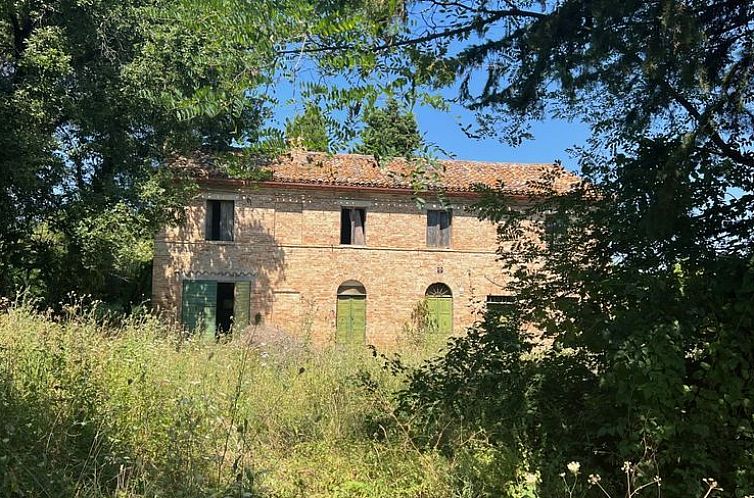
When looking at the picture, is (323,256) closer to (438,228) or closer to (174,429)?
(438,228)

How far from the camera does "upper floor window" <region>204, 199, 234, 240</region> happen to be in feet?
62.3

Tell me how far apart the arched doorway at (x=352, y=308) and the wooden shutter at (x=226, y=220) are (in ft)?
13.4

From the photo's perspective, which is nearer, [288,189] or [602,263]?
[602,263]

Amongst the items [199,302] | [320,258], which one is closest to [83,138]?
[199,302]

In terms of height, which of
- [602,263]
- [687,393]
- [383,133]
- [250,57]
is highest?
[250,57]

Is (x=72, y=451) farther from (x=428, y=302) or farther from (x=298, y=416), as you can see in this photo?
(x=428, y=302)

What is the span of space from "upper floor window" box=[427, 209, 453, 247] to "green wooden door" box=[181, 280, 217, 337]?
747 centimetres

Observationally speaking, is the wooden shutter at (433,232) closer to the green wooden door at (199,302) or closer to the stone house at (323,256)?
the stone house at (323,256)

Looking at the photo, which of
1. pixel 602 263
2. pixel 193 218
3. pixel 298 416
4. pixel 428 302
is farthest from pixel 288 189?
pixel 602 263

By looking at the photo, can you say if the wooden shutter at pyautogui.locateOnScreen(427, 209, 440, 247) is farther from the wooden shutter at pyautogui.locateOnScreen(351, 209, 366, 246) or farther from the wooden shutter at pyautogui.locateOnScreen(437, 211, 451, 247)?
the wooden shutter at pyautogui.locateOnScreen(351, 209, 366, 246)

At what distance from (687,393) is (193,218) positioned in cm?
1725

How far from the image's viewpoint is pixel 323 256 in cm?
1945

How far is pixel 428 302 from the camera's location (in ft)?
65.2

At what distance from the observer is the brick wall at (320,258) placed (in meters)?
18.6
